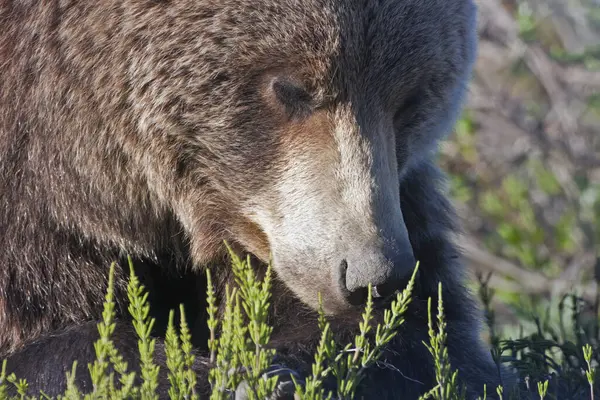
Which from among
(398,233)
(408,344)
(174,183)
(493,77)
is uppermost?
(493,77)

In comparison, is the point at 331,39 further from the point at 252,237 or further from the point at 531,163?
the point at 531,163

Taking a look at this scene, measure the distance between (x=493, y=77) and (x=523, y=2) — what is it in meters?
2.05

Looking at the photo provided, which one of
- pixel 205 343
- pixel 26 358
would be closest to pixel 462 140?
pixel 205 343

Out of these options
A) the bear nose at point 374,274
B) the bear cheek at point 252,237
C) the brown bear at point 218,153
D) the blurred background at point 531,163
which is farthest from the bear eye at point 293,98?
the blurred background at point 531,163

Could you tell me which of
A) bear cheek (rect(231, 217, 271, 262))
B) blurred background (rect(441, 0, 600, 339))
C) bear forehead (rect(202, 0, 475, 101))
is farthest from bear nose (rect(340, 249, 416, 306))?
blurred background (rect(441, 0, 600, 339))

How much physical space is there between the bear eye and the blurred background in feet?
15.8

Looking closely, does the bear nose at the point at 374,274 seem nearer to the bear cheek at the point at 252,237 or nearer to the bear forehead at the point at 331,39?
the bear cheek at the point at 252,237

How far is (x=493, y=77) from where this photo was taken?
36.5 feet

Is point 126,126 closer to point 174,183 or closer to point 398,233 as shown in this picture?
point 174,183

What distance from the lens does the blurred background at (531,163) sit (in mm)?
8719

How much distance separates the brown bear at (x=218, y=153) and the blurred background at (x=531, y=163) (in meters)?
4.44

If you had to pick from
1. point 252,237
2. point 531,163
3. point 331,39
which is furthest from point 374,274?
point 531,163

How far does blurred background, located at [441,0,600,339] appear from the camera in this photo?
8.72 m

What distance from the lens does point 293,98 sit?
3627 millimetres
